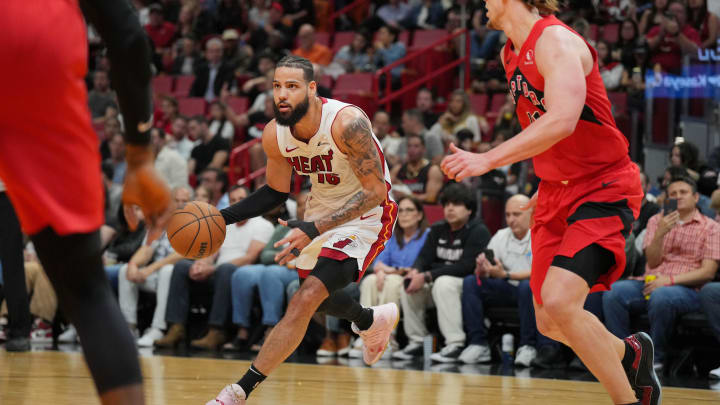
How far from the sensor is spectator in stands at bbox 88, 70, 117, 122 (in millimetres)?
15023

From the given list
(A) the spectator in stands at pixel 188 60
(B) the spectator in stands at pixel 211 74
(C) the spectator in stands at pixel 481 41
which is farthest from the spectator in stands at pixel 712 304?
(A) the spectator in stands at pixel 188 60

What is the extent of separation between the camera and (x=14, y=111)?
2.15 meters

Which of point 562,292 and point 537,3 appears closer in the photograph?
point 562,292

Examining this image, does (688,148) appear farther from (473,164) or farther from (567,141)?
(473,164)

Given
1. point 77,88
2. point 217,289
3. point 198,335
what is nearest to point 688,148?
point 217,289

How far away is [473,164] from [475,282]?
4841 mm

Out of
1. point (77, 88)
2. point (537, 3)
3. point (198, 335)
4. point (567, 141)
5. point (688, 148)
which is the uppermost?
point (77, 88)

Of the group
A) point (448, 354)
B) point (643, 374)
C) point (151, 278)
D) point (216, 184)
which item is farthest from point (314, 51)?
point (643, 374)

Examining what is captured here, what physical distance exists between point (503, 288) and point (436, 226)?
970 mm

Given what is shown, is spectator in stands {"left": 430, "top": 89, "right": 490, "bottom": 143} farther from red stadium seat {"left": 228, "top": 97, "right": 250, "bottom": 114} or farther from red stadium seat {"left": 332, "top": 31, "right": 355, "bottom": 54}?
red stadium seat {"left": 332, "top": 31, "right": 355, "bottom": 54}

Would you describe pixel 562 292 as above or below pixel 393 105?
above

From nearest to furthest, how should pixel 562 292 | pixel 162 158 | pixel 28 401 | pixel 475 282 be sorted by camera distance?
pixel 562 292 < pixel 28 401 < pixel 475 282 < pixel 162 158

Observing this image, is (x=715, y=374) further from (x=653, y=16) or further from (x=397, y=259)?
(x=653, y=16)

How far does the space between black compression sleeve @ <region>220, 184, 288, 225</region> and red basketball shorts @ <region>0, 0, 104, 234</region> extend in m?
2.93
